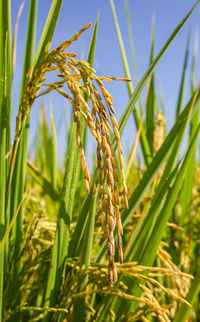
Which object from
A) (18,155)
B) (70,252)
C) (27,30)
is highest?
(27,30)

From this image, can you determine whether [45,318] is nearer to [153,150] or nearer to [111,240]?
[111,240]

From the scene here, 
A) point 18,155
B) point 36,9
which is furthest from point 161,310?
point 36,9

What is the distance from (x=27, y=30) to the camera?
2.67 feet

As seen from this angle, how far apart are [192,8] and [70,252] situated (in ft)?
2.23

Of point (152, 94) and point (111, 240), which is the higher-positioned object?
point (152, 94)

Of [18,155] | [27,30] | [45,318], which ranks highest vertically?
[27,30]

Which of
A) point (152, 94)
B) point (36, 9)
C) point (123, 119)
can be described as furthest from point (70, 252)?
point (152, 94)

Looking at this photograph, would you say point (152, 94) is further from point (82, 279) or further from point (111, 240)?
point (111, 240)

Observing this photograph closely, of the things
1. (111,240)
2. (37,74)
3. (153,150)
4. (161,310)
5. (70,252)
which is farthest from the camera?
(153,150)

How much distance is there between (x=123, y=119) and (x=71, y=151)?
0.15m

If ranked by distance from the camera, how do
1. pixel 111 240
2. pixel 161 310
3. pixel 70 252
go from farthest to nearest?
pixel 70 252 → pixel 161 310 → pixel 111 240

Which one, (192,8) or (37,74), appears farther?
(192,8)

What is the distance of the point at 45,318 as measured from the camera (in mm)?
775

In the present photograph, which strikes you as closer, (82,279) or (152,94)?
(82,279)
